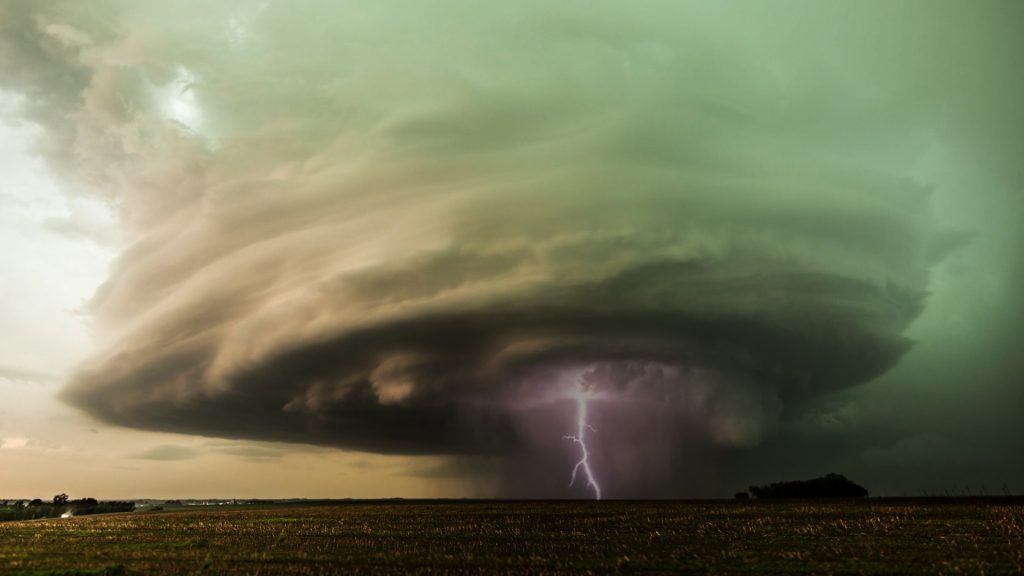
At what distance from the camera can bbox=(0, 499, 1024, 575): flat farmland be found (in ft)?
111

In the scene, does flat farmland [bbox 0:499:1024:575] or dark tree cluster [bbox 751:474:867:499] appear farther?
dark tree cluster [bbox 751:474:867:499]

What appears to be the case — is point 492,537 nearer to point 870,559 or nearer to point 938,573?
point 870,559

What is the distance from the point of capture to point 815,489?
168125 mm

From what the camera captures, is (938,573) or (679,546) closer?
(938,573)

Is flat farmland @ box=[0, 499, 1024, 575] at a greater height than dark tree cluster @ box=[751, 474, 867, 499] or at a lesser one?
greater

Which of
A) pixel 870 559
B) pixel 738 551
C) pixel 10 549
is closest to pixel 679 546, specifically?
pixel 738 551

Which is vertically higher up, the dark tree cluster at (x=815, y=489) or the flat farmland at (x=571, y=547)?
the flat farmland at (x=571, y=547)

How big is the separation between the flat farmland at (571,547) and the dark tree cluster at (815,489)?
112108mm

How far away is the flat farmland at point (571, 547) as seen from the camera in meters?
33.9

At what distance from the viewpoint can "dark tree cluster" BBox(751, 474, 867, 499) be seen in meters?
166

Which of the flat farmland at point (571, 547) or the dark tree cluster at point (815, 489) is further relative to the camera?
the dark tree cluster at point (815, 489)

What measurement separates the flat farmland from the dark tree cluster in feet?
368

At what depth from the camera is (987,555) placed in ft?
114

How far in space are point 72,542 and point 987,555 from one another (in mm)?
70551
